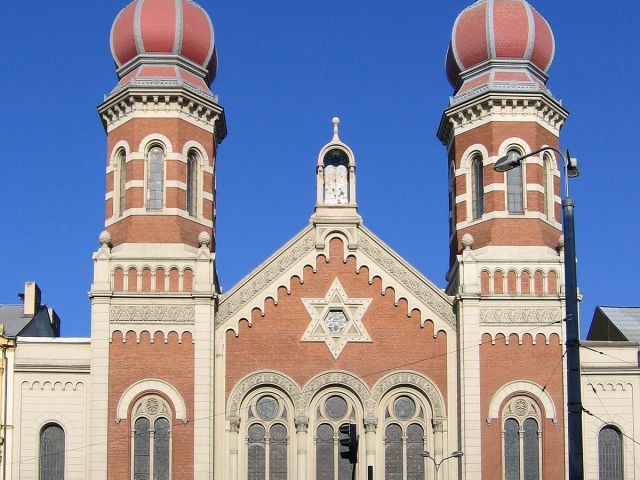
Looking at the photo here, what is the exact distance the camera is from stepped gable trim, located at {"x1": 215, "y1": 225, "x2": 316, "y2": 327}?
4241 cm

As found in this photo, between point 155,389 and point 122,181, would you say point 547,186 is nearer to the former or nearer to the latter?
point 122,181

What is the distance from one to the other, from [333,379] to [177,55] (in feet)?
42.6

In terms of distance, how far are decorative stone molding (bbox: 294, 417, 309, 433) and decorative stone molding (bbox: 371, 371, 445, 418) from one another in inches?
99.7

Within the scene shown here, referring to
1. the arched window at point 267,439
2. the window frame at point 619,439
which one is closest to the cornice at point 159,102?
the arched window at point 267,439

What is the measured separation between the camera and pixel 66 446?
4138 cm

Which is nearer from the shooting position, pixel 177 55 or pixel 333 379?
pixel 333 379

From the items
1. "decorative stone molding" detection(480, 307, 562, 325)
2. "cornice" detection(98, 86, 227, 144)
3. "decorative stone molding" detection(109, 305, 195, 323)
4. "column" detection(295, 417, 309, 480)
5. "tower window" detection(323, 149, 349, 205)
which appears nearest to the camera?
"column" detection(295, 417, 309, 480)

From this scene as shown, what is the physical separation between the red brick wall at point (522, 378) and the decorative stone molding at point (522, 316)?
1.66 ft

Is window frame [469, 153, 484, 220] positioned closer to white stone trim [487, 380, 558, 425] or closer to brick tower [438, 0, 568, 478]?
brick tower [438, 0, 568, 478]

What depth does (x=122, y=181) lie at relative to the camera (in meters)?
44.4

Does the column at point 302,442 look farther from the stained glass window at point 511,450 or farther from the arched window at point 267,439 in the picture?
the stained glass window at point 511,450

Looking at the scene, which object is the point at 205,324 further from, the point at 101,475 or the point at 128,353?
the point at 101,475

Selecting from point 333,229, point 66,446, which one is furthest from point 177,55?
point 66,446

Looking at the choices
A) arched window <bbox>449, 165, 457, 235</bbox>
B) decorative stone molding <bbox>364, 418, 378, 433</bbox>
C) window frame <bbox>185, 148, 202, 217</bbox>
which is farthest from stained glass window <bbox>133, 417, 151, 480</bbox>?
arched window <bbox>449, 165, 457, 235</bbox>
